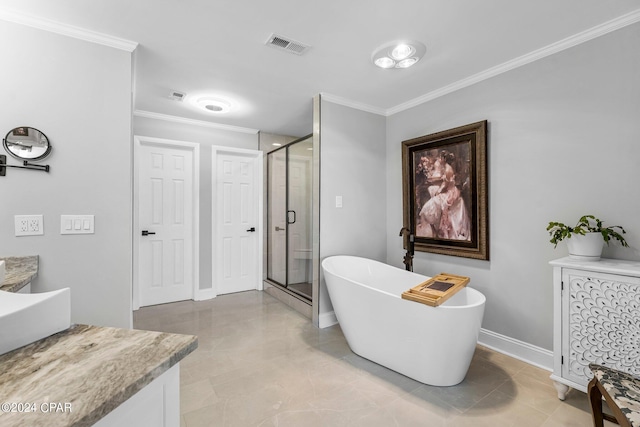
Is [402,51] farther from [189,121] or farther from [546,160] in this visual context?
[189,121]

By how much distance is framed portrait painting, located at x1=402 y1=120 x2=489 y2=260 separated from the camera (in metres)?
2.63

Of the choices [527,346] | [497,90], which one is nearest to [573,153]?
[497,90]

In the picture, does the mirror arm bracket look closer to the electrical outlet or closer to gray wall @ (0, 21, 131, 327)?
gray wall @ (0, 21, 131, 327)

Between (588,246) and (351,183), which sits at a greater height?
(351,183)

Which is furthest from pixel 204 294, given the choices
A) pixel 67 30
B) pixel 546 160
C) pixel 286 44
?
pixel 546 160

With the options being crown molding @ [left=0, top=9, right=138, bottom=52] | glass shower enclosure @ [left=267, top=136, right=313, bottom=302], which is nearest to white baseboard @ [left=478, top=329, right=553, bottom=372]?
glass shower enclosure @ [left=267, top=136, right=313, bottom=302]

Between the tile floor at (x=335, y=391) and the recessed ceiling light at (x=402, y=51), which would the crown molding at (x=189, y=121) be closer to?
the recessed ceiling light at (x=402, y=51)

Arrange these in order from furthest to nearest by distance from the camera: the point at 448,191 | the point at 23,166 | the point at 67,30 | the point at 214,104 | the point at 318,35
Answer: the point at 214,104, the point at 448,191, the point at 318,35, the point at 67,30, the point at 23,166

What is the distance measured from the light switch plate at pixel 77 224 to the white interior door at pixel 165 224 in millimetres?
1694

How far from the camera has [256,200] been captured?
14.6 ft

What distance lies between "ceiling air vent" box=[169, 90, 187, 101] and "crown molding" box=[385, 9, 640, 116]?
2.50 m

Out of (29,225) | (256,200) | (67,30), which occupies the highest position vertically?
(67,30)

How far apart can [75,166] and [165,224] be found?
1.93 meters

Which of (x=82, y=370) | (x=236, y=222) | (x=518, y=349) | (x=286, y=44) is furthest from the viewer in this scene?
(x=236, y=222)
